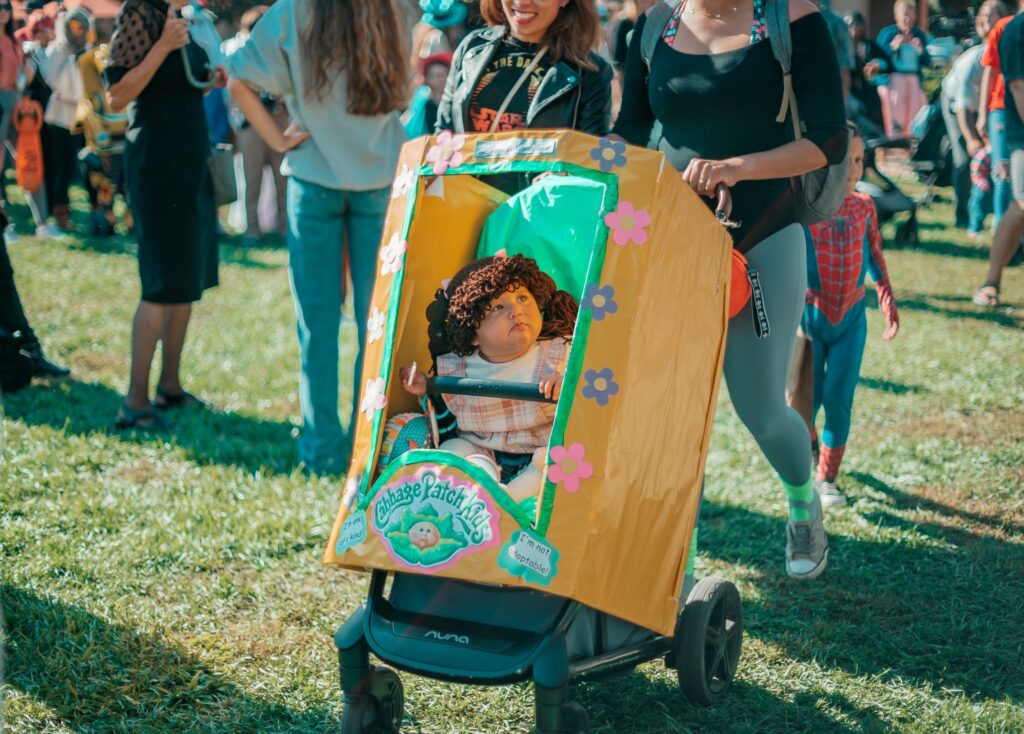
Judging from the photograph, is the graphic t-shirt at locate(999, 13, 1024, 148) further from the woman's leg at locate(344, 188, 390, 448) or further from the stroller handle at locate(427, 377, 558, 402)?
the stroller handle at locate(427, 377, 558, 402)

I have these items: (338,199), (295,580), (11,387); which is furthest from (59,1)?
(295,580)

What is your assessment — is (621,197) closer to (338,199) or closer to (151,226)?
(338,199)

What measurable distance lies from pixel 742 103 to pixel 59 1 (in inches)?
459

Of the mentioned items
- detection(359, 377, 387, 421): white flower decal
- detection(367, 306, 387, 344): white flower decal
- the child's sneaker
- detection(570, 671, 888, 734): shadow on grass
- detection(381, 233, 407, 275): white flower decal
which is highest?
detection(381, 233, 407, 275): white flower decal

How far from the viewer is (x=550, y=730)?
256cm

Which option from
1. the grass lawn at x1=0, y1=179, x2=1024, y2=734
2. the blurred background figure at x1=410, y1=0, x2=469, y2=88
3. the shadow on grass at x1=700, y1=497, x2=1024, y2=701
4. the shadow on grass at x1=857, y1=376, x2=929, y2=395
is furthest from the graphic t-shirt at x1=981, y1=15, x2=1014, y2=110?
the shadow on grass at x1=700, y1=497, x2=1024, y2=701

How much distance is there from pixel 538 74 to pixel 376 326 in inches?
53.4

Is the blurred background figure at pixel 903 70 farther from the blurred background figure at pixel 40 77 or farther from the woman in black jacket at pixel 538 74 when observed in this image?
the woman in black jacket at pixel 538 74

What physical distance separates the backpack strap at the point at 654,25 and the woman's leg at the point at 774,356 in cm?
67

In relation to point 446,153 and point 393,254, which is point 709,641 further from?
point 446,153

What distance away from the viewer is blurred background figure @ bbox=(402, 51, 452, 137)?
22.5ft

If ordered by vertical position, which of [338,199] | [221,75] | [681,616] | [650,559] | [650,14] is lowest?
[681,616]

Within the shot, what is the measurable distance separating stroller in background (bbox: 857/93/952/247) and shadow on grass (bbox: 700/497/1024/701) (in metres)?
6.05

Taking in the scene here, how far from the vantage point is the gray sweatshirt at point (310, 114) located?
4730 mm
